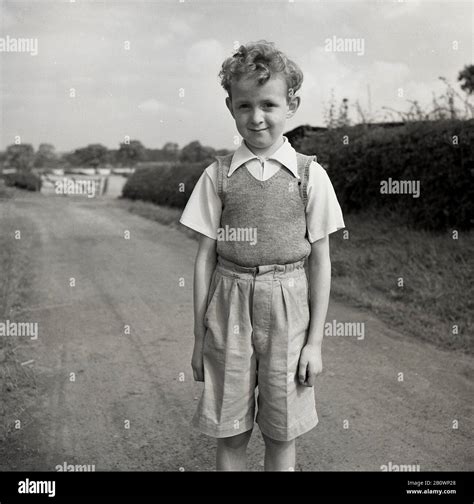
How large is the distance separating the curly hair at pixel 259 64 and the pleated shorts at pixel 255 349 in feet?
2.27

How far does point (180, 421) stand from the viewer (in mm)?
3729

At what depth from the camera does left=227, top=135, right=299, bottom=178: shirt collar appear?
2.27 metres

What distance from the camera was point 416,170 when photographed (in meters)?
8.61

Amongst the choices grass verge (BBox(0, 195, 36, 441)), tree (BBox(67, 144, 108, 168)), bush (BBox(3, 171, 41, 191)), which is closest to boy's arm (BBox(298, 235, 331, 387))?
grass verge (BBox(0, 195, 36, 441))

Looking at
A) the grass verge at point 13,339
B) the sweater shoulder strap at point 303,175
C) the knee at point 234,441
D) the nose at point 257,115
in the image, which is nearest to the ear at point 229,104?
the nose at point 257,115

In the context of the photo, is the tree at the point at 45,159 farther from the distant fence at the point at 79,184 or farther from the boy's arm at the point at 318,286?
the boy's arm at the point at 318,286

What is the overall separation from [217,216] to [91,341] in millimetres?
3394

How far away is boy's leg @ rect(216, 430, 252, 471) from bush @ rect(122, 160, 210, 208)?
14.4 m

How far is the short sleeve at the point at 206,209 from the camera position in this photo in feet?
7.68

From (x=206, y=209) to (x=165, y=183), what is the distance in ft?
70.2

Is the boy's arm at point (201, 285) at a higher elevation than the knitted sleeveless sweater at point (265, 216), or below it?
below

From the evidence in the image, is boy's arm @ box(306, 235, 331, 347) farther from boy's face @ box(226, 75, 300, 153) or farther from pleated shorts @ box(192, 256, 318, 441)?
boy's face @ box(226, 75, 300, 153)
